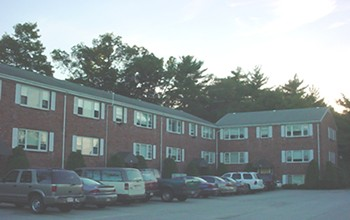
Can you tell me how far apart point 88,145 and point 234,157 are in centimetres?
2477

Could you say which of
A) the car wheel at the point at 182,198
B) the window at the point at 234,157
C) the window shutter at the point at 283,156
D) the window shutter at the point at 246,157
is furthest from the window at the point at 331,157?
the car wheel at the point at 182,198

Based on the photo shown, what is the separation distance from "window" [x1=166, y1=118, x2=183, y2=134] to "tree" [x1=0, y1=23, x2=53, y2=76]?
2178cm

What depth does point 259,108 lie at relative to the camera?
70.1 meters

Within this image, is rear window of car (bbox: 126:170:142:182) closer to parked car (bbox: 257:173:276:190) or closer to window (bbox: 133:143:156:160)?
window (bbox: 133:143:156:160)

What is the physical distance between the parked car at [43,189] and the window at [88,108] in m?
14.5

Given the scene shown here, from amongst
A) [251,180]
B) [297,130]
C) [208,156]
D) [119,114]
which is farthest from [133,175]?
[297,130]

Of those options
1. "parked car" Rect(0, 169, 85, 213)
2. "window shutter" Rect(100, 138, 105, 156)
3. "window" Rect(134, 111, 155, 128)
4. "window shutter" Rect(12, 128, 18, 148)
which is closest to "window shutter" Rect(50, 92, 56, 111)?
"window shutter" Rect(12, 128, 18, 148)

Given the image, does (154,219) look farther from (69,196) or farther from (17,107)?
(17,107)

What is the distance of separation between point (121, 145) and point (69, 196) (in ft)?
64.8

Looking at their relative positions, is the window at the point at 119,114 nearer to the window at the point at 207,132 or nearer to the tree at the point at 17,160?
the tree at the point at 17,160

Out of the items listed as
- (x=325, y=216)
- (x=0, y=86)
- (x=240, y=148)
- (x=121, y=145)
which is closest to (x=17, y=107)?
(x=0, y=86)

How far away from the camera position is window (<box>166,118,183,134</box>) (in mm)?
45812

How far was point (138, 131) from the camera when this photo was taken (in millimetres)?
40750

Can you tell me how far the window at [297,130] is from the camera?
50.9 meters
